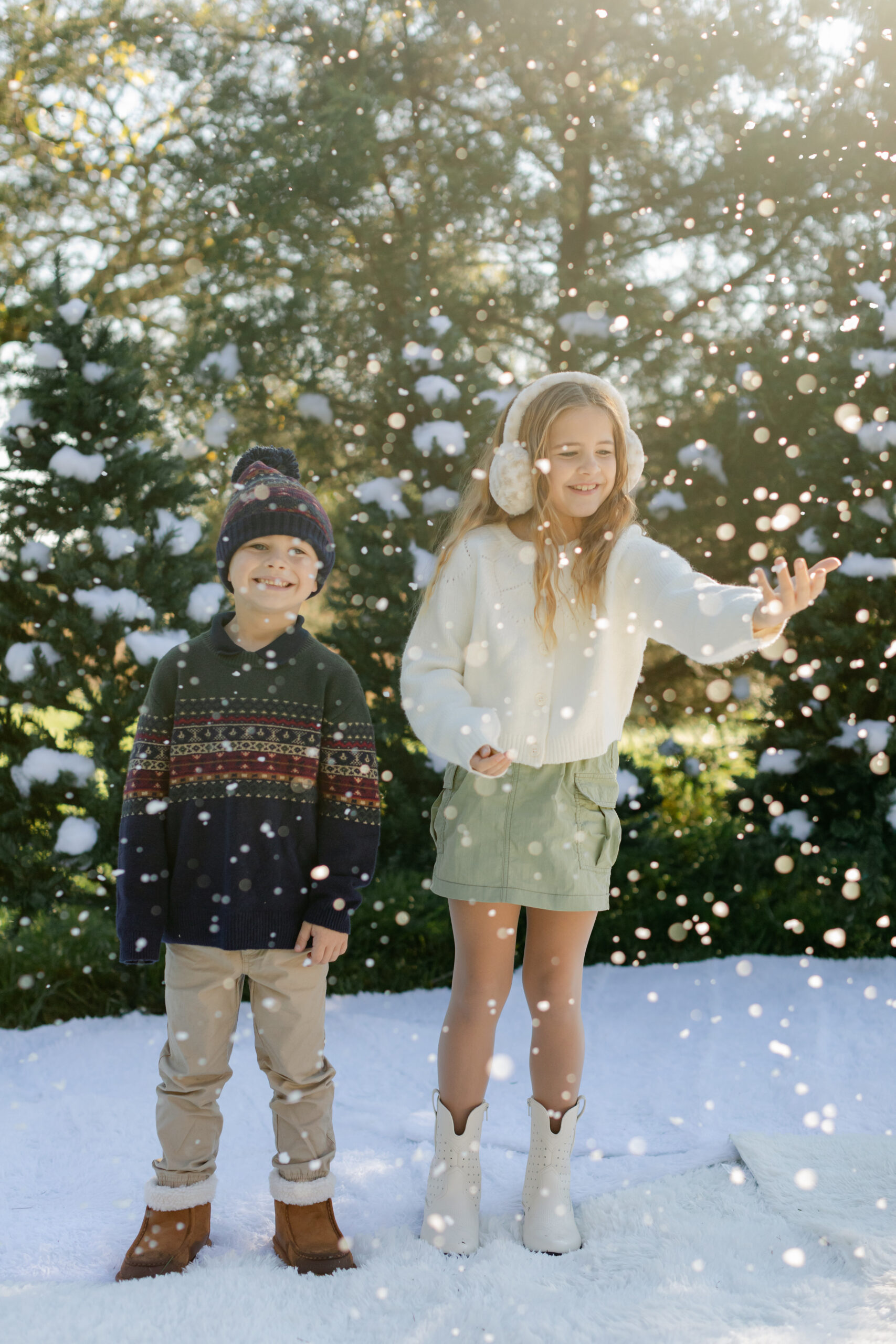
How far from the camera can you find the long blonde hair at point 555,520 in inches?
85.6

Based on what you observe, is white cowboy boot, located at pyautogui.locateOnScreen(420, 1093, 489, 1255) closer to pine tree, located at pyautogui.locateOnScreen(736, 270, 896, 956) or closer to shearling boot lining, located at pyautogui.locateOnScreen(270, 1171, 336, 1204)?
shearling boot lining, located at pyautogui.locateOnScreen(270, 1171, 336, 1204)

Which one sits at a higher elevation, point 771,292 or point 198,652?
point 771,292

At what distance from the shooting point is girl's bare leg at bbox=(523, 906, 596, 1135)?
7.09 ft

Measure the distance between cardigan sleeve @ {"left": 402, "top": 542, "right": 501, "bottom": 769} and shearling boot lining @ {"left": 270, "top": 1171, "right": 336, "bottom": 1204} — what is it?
2.93 feet

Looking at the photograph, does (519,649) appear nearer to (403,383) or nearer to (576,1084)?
(576,1084)

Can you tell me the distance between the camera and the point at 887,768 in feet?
13.2

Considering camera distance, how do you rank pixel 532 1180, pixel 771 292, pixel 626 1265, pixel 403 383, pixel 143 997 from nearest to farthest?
pixel 626 1265
pixel 532 1180
pixel 143 997
pixel 403 383
pixel 771 292

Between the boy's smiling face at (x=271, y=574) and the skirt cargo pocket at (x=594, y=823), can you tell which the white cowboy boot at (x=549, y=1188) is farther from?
the boy's smiling face at (x=271, y=574)

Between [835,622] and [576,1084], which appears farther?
[835,622]

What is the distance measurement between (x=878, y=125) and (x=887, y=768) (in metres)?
3.30

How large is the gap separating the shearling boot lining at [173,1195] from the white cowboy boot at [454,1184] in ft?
1.57

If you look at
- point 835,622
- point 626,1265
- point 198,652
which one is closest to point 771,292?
point 835,622

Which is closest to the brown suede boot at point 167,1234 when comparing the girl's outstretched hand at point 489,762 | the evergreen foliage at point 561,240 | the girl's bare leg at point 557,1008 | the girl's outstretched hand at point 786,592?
the girl's bare leg at point 557,1008

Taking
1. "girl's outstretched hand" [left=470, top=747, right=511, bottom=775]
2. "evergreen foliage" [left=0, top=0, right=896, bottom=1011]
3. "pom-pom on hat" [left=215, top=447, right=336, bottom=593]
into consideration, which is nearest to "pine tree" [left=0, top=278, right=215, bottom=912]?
"evergreen foliage" [left=0, top=0, right=896, bottom=1011]
